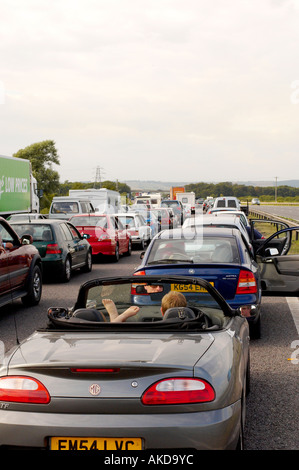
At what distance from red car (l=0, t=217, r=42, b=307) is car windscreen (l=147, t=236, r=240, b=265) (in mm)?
2865

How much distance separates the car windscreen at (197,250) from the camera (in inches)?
369

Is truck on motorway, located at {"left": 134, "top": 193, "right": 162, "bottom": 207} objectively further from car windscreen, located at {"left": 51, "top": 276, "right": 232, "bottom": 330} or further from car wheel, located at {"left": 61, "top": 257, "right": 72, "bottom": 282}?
car windscreen, located at {"left": 51, "top": 276, "right": 232, "bottom": 330}

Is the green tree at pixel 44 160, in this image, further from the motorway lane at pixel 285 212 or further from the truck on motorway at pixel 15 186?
the truck on motorway at pixel 15 186

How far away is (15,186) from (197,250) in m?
21.7

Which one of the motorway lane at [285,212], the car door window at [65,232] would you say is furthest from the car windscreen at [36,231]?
the motorway lane at [285,212]

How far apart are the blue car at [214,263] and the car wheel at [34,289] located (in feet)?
11.2

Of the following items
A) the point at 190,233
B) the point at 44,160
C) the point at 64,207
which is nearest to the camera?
the point at 190,233

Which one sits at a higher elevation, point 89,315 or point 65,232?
point 89,315

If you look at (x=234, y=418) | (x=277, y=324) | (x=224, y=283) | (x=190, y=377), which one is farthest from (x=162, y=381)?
(x=277, y=324)

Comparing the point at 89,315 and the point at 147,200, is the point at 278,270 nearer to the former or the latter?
the point at 89,315

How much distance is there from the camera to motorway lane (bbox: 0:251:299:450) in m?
5.31

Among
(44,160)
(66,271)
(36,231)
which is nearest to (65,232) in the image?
(36,231)

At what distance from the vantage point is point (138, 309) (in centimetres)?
541

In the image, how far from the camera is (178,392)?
3.85 meters
